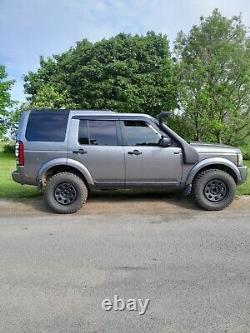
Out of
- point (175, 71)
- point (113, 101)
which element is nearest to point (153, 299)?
point (175, 71)

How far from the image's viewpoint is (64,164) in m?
7.09

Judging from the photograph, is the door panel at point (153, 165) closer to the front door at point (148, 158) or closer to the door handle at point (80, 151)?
the front door at point (148, 158)

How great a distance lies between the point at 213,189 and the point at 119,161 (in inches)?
78.6

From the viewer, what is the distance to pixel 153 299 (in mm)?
3676

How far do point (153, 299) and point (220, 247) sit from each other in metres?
1.85

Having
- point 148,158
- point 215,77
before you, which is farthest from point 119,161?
point 215,77

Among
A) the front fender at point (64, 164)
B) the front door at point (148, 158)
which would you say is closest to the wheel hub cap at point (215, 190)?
the front door at point (148, 158)

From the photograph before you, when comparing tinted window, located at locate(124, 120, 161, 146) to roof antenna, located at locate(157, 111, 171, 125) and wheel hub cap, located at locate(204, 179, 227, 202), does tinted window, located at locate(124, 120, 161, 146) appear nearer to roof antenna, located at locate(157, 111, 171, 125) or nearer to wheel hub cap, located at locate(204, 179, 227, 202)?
roof antenna, located at locate(157, 111, 171, 125)

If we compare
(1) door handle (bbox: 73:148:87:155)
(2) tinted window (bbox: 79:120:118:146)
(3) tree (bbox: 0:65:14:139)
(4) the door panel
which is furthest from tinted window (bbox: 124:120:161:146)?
(3) tree (bbox: 0:65:14:139)

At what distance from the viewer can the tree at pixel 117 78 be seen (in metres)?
22.9

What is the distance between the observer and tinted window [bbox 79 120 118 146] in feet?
23.8

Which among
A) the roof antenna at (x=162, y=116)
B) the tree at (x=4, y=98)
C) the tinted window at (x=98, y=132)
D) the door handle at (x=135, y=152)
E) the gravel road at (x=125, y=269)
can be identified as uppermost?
the tree at (x=4, y=98)

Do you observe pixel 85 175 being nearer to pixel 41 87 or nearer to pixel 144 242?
pixel 144 242

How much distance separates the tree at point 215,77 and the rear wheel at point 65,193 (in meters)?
12.2
